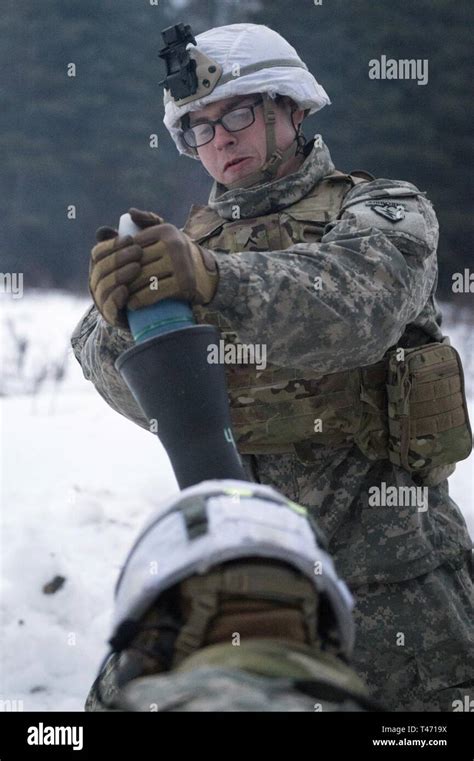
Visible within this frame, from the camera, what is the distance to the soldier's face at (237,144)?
2984mm

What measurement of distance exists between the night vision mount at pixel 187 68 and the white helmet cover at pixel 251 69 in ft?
0.07

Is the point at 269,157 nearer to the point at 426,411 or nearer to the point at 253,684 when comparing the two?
the point at 426,411

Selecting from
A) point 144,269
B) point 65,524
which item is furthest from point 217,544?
point 65,524

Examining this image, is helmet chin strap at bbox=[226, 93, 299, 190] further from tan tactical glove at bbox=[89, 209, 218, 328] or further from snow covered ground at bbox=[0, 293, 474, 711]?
snow covered ground at bbox=[0, 293, 474, 711]

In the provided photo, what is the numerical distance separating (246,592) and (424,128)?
1535cm

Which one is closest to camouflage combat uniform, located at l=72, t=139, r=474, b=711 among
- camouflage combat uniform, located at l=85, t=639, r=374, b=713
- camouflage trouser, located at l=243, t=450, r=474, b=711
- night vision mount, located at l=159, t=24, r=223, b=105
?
camouflage trouser, located at l=243, t=450, r=474, b=711

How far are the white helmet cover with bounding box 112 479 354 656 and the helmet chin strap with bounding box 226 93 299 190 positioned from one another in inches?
63.6

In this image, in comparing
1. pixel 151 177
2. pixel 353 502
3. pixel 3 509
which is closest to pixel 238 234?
pixel 353 502

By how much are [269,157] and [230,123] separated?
15cm

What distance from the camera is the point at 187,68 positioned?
2.93 m

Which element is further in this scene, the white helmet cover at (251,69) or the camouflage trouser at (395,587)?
the white helmet cover at (251,69)

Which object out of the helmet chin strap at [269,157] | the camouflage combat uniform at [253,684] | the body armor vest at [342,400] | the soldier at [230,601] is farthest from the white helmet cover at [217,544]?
the helmet chin strap at [269,157]

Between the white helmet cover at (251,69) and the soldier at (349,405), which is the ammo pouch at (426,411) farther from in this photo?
the white helmet cover at (251,69)

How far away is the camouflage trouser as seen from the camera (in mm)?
2822
